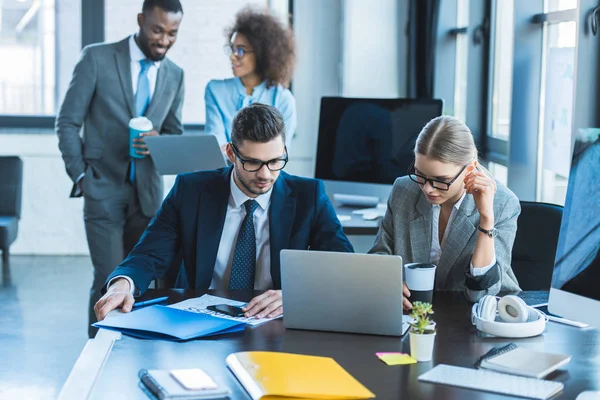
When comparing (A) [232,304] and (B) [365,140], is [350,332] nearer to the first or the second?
(A) [232,304]

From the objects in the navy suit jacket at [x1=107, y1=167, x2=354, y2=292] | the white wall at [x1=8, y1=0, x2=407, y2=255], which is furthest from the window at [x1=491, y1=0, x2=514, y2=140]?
the navy suit jacket at [x1=107, y1=167, x2=354, y2=292]

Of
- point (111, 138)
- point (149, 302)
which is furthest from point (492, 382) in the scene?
point (111, 138)

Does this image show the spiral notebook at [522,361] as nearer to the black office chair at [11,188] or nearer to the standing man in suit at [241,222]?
the standing man in suit at [241,222]

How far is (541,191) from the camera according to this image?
4.04 m

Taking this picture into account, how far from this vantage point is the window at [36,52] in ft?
23.4

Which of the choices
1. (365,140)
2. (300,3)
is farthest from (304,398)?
(300,3)

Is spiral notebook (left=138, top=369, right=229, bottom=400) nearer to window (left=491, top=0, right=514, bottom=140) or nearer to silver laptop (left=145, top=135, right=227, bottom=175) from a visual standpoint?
silver laptop (left=145, top=135, right=227, bottom=175)

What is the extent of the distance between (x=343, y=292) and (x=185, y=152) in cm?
209

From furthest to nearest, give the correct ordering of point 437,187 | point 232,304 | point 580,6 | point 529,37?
point 529,37, point 580,6, point 437,187, point 232,304

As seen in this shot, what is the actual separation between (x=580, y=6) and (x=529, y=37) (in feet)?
2.82

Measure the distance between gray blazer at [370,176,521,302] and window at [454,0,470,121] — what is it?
277 cm

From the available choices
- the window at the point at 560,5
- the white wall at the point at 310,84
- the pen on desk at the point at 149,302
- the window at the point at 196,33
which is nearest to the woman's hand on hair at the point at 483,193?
the pen on desk at the point at 149,302

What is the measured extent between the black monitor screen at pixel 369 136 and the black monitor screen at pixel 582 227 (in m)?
2.10

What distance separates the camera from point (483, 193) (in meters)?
2.50
